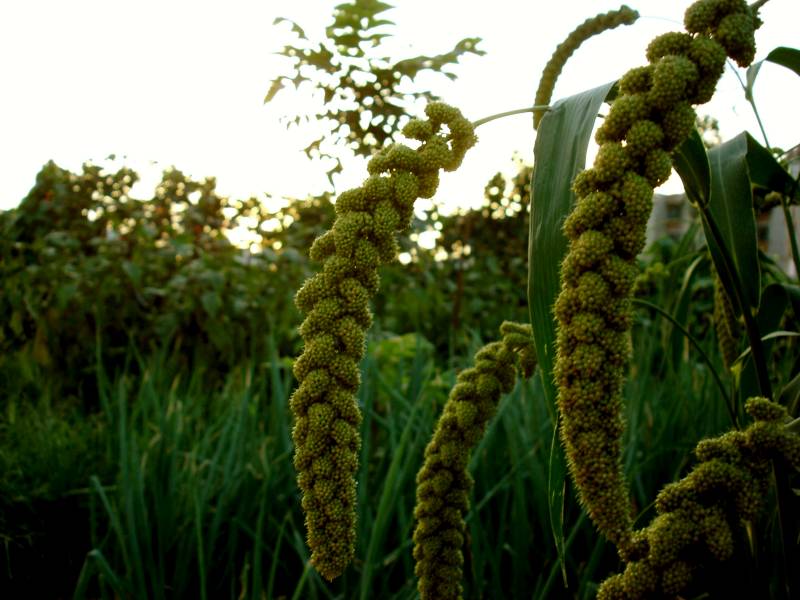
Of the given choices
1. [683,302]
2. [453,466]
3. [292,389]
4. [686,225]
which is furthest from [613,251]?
[686,225]

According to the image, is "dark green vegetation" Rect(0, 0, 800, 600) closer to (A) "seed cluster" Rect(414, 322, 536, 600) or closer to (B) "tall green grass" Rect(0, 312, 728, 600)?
(B) "tall green grass" Rect(0, 312, 728, 600)

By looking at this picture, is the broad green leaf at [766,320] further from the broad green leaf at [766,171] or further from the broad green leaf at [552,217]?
the broad green leaf at [552,217]

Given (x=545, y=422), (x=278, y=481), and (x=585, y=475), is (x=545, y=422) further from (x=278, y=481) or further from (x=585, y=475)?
(x=585, y=475)

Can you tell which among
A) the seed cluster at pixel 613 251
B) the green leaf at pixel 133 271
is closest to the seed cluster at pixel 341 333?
the seed cluster at pixel 613 251

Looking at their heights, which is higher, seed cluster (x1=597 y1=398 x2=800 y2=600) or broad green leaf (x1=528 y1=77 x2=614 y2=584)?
broad green leaf (x1=528 y1=77 x2=614 y2=584)

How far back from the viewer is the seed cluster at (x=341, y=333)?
733mm

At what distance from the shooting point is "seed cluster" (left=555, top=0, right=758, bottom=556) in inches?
25.4

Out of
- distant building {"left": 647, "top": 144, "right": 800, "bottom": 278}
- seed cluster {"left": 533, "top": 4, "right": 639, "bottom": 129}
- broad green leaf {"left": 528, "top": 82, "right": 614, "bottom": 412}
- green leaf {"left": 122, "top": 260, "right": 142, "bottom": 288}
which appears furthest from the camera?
distant building {"left": 647, "top": 144, "right": 800, "bottom": 278}

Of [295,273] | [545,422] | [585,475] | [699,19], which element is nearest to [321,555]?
[585,475]

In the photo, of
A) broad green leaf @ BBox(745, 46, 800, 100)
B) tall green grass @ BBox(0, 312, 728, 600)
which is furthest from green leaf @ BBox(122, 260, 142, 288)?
broad green leaf @ BBox(745, 46, 800, 100)

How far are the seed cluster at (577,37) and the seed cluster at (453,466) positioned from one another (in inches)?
13.5

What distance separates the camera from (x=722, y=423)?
262cm

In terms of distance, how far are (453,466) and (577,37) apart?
Result: 63cm

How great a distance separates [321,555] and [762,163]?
102cm
